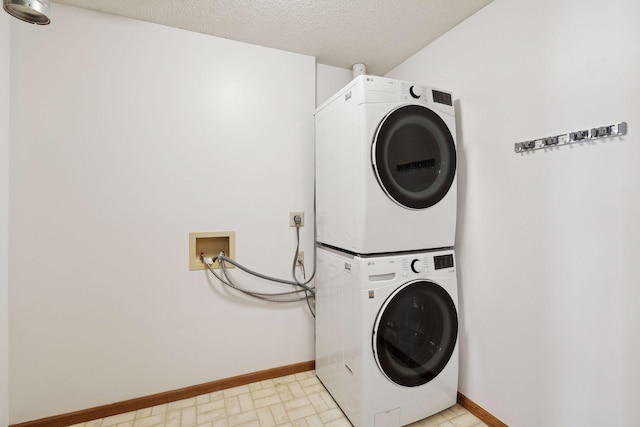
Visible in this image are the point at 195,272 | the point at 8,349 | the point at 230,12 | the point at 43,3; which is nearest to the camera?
the point at 43,3

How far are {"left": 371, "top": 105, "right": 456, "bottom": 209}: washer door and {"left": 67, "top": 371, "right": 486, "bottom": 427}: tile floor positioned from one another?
49.3 inches

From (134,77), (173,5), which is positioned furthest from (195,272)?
(173,5)

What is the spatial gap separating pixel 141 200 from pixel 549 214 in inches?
85.1

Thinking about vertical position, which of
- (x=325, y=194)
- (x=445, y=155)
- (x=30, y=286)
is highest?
(x=445, y=155)

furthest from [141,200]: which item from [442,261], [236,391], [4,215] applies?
[442,261]

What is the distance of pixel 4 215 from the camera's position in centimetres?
146

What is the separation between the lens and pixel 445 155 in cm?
160

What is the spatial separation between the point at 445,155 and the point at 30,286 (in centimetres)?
235

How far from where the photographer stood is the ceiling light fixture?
1028mm

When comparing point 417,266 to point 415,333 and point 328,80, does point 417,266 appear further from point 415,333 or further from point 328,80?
point 328,80

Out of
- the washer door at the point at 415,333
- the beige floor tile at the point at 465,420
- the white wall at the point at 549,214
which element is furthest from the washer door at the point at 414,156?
the beige floor tile at the point at 465,420

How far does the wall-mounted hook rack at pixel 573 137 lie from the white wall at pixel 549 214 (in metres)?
0.03

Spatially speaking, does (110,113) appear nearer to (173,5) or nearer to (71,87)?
(71,87)

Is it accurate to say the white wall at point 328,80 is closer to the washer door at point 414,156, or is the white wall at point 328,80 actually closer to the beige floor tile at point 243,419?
the washer door at point 414,156
